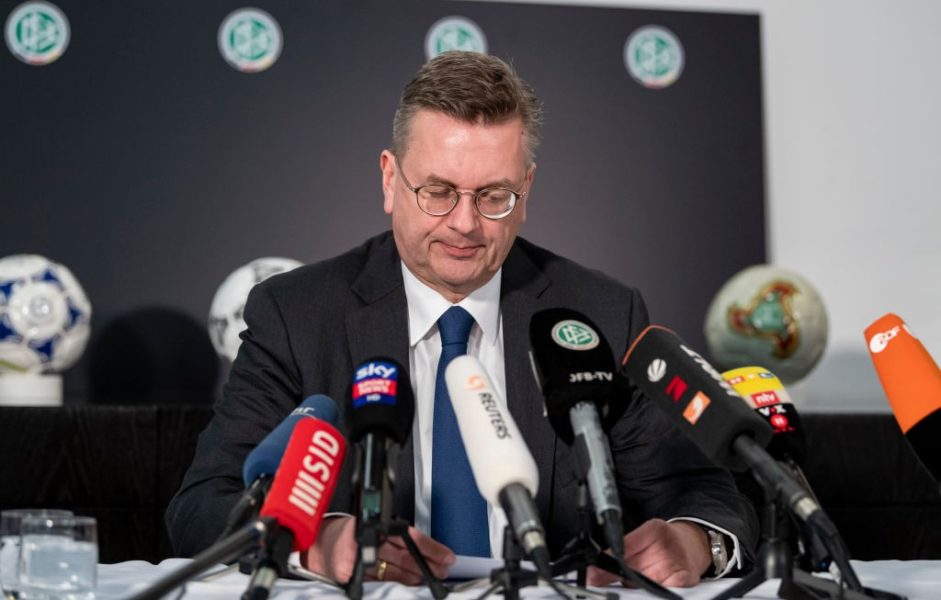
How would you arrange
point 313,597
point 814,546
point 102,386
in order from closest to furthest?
1. point 814,546
2. point 313,597
3. point 102,386

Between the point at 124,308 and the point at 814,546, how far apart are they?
7.69 ft

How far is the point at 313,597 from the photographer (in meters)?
1.33

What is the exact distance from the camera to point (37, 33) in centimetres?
311

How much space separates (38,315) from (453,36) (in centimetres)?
139

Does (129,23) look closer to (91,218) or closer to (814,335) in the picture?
(91,218)

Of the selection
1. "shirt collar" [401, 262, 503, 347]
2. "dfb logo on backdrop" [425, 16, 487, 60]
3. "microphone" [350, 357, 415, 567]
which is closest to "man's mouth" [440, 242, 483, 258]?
"shirt collar" [401, 262, 503, 347]

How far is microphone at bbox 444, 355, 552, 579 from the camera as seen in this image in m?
1.03

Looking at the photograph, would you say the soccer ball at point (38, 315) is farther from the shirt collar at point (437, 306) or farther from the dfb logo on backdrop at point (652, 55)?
the dfb logo on backdrop at point (652, 55)


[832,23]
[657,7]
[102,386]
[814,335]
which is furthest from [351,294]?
[832,23]

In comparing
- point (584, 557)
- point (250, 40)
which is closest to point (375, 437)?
point (584, 557)

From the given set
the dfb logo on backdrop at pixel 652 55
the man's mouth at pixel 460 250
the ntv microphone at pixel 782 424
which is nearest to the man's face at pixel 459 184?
the man's mouth at pixel 460 250

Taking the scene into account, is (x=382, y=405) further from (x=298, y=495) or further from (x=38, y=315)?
Answer: (x=38, y=315)

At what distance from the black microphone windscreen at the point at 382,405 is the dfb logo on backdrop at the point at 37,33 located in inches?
90.2

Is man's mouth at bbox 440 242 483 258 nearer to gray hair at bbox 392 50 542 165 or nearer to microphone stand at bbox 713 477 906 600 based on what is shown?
gray hair at bbox 392 50 542 165
